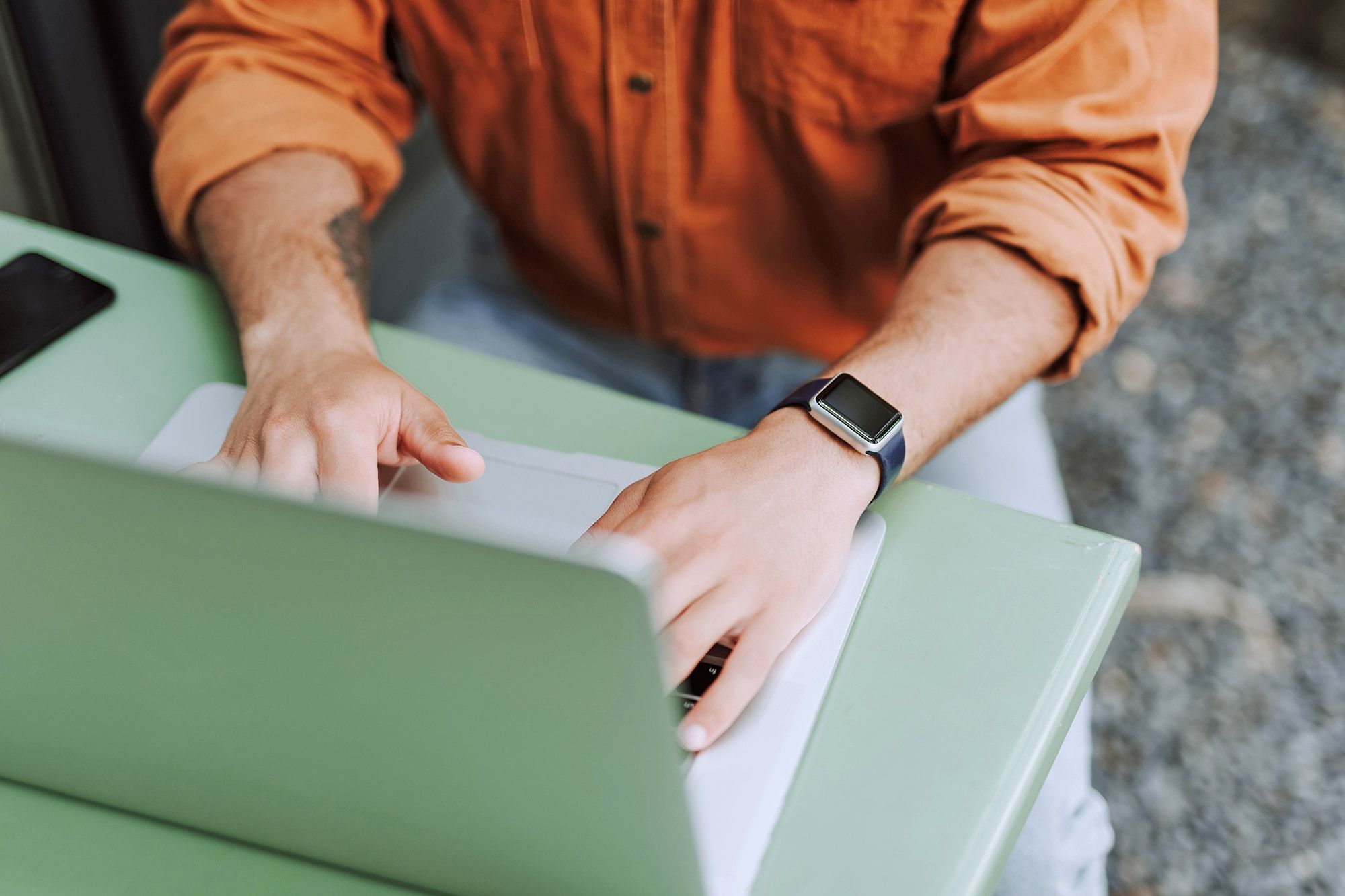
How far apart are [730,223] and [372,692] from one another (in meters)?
0.71

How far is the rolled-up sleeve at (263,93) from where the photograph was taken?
0.88 metres

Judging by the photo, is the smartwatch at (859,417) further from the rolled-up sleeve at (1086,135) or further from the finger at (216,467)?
the finger at (216,467)

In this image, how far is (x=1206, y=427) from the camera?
1.71 m

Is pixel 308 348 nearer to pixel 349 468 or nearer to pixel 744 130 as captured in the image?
pixel 349 468

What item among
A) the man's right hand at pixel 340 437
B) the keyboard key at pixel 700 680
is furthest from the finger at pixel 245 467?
the keyboard key at pixel 700 680

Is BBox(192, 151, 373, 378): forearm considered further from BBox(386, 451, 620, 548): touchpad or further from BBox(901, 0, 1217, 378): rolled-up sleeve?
BBox(901, 0, 1217, 378): rolled-up sleeve

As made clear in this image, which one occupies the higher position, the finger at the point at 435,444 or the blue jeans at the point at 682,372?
the finger at the point at 435,444

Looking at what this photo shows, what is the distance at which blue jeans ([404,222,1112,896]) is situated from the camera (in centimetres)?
96

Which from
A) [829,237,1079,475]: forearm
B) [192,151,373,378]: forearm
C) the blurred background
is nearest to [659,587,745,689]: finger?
[829,237,1079,475]: forearm

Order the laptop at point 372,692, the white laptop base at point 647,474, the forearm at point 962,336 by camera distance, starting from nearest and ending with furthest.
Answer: the laptop at point 372,692
the white laptop base at point 647,474
the forearm at point 962,336

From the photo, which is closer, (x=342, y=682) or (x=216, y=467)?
(x=342, y=682)

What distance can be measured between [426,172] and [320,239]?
0.95 metres

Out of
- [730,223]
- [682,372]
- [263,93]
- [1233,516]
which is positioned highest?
[263,93]

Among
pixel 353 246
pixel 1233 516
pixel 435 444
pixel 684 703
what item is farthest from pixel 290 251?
pixel 1233 516
